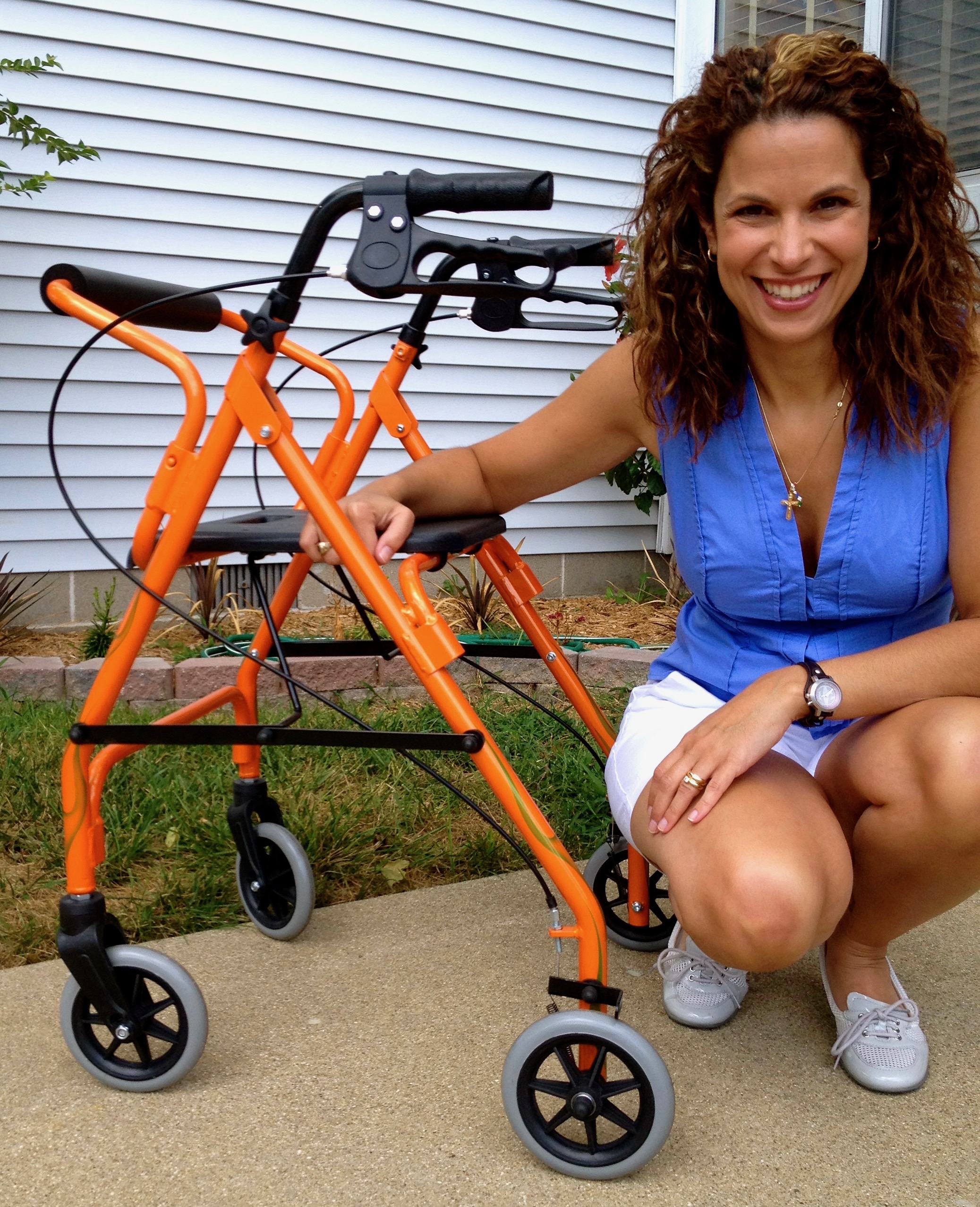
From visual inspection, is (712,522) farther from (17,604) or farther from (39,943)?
(17,604)

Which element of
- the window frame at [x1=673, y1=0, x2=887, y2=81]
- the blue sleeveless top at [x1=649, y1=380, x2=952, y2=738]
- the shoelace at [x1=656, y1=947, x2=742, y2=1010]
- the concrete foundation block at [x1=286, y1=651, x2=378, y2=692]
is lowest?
the concrete foundation block at [x1=286, y1=651, x2=378, y2=692]

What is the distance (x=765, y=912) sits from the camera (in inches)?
59.5

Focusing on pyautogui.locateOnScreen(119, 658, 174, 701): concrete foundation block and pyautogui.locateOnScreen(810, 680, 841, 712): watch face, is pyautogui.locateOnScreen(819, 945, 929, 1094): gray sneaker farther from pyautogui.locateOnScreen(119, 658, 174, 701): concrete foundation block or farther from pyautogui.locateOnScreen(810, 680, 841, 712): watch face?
pyautogui.locateOnScreen(119, 658, 174, 701): concrete foundation block

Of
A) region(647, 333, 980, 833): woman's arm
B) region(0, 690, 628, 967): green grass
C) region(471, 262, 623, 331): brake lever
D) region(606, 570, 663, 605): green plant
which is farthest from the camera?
region(606, 570, 663, 605): green plant

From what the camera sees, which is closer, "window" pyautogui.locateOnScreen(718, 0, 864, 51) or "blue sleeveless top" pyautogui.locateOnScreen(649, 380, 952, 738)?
"blue sleeveless top" pyautogui.locateOnScreen(649, 380, 952, 738)

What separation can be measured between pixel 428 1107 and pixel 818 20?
4548 mm

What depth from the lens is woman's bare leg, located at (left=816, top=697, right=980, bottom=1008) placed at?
1576mm

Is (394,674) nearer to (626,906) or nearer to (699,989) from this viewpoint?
(626,906)

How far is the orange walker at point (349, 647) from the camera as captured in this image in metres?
1.44

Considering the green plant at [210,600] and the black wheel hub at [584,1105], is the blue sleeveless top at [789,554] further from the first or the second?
the green plant at [210,600]

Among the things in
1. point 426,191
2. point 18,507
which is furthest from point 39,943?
point 18,507

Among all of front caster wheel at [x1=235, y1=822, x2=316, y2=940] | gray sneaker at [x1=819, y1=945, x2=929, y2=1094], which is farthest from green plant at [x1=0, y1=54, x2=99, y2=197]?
gray sneaker at [x1=819, y1=945, x2=929, y2=1094]

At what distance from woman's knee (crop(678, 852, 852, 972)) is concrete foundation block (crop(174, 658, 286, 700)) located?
218cm

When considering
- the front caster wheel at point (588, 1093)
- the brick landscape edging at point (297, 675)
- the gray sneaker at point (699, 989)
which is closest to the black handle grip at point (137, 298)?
the front caster wheel at point (588, 1093)
